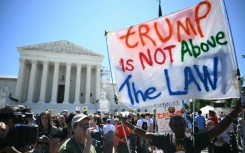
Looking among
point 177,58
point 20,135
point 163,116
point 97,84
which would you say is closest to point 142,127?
point 163,116

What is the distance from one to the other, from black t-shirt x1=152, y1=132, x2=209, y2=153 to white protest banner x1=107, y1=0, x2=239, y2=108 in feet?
2.25

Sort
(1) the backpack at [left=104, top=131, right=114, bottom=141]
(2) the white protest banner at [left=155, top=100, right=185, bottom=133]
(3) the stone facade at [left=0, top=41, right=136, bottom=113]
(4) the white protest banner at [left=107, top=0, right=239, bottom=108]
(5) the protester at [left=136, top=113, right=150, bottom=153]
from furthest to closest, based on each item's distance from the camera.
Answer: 1. (3) the stone facade at [left=0, top=41, right=136, bottom=113]
2. (5) the protester at [left=136, top=113, right=150, bottom=153]
3. (1) the backpack at [left=104, top=131, right=114, bottom=141]
4. (2) the white protest banner at [left=155, top=100, right=185, bottom=133]
5. (4) the white protest banner at [left=107, top=0, right=239, bottom=108]

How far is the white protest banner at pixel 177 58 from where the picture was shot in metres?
2.90

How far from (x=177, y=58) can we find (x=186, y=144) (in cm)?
139

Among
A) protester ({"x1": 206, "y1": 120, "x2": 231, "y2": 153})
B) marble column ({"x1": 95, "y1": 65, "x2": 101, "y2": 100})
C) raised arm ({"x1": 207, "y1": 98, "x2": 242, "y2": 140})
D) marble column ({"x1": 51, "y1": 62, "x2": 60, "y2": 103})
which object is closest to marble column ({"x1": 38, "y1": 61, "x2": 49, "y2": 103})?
marble column ({"x1": 51, "y1": 62, "x2": 60, "y2": 103})

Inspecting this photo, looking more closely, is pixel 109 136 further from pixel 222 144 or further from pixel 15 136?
pixel 15 136

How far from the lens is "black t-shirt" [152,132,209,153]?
96.2 inches

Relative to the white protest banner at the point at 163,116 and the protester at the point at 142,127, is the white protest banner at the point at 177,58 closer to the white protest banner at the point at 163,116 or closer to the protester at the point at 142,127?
the white protest banner at the point at 163,116

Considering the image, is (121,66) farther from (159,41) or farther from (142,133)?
(142,133)

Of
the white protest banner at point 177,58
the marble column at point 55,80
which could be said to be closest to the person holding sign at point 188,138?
the white protest banner at point 177,58

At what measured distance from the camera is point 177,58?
3.31m

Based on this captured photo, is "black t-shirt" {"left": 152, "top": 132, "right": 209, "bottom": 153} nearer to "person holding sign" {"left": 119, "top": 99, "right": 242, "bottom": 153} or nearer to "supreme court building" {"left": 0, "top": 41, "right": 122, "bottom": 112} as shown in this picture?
"person holding sign" {"left": 119, "top": 99, "right": 242, "bottom": 153}

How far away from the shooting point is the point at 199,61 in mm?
3111

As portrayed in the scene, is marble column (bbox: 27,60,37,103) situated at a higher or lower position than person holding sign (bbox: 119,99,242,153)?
higher
